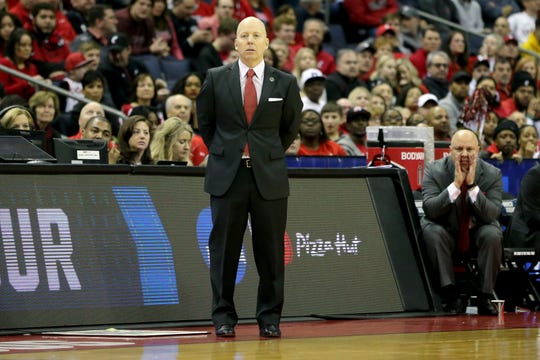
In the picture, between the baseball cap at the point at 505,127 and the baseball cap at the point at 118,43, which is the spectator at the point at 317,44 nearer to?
the baseball cap at the point at 118,43

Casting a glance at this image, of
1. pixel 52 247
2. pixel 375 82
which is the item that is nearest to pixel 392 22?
pixel 375 82

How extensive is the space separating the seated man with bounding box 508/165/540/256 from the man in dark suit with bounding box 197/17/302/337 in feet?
12.2

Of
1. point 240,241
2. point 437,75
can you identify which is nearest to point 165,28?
point 437,75

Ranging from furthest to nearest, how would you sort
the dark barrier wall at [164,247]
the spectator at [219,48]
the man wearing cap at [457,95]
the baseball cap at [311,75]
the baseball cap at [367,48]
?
the baseball cap at [367,48] < the man wearing cap at [457,95] < the spectator at [219,48] < the baseball cap at [311,75] < the dark barrier wall at [164,247]

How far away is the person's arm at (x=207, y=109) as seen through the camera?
376 inches

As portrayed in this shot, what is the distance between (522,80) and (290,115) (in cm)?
1144

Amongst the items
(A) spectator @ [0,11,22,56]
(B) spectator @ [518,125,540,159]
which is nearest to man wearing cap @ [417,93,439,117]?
(B) spectator @ [518,125,540,159]

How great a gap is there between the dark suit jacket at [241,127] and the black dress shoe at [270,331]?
94 cm

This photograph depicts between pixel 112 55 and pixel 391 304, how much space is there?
6.60 m

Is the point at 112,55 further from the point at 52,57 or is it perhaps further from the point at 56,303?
the point at 56,303

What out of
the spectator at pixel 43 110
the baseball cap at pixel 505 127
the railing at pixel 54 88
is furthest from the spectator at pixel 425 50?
the spectator at pixel 43 110

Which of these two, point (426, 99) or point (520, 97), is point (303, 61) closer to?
point (426, 99)

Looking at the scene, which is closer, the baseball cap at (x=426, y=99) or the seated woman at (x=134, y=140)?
the seated woman at (x=134, y=140)

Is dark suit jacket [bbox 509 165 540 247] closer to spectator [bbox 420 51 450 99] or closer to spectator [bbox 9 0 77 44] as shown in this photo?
spectator [bbox 9 0 77 44]
